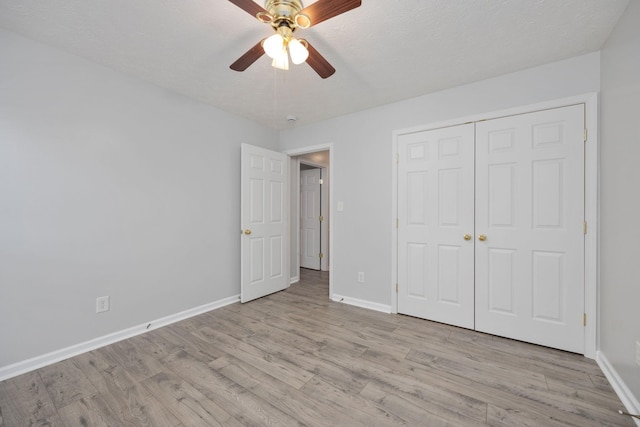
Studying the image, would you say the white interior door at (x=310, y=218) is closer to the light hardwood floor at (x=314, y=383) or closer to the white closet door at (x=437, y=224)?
Answer: the white closet door at (x=437, y=224)

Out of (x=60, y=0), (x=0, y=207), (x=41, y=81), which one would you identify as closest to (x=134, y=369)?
(x=0, y=207)

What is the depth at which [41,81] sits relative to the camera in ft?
6.40

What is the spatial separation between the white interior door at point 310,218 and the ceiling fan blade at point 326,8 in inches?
155

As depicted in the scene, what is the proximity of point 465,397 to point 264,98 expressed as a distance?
311cm

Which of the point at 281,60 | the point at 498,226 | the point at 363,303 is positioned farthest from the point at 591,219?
the point at 281,60

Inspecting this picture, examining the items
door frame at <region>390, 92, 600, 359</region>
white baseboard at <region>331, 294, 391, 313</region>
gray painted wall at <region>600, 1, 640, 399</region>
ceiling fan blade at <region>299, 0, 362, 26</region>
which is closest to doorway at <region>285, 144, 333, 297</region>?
white baseboard at <region>331, 294, 391, 313</region>

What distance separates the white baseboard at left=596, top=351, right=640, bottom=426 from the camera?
147cm

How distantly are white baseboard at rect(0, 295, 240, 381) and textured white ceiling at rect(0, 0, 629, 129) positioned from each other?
2.34 meters

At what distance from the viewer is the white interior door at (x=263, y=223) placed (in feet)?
10.8

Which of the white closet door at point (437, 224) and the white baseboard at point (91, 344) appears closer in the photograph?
the white baseboard at point (91, 344)

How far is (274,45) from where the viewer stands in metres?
1.48

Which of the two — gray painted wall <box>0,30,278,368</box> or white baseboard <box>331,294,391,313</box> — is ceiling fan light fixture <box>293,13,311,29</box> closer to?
gray painted wall <box>0,30,278,368</box>

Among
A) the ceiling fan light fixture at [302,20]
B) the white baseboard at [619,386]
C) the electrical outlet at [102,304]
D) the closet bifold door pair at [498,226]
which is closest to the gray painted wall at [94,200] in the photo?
the electrical outlet at [102,304]

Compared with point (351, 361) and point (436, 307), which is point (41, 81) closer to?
point (351, 361)
